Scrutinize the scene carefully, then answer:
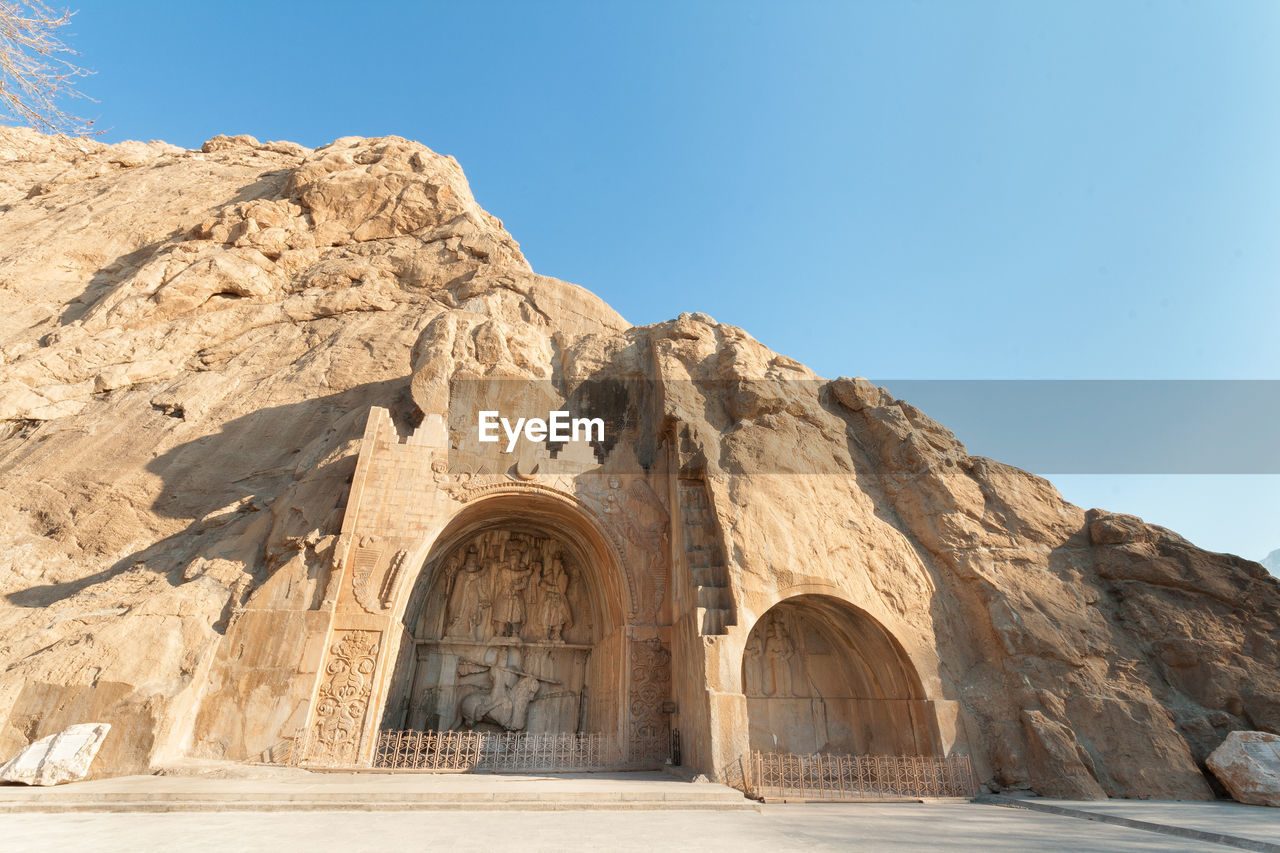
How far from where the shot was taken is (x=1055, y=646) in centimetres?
1211

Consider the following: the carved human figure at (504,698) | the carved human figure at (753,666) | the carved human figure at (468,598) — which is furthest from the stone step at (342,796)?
the carved human figure at (468,598)

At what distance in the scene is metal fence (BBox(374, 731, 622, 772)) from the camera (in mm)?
12828

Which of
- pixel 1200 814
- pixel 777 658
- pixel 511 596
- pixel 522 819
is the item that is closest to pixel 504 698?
pixel 511 596

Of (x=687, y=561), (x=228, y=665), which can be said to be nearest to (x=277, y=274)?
(x=228, y=665)

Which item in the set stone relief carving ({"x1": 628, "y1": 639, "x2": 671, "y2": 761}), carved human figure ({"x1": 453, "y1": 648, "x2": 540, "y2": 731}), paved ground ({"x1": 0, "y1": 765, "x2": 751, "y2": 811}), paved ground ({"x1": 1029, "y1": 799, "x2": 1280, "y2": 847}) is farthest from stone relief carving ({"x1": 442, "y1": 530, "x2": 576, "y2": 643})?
paved ground ({"x1": 1029, "y1": 799, "x2": 1280, "y2": 847})

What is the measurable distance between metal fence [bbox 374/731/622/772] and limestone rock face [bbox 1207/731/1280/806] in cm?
1098

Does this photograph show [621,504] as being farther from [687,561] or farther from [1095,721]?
[1095,721]

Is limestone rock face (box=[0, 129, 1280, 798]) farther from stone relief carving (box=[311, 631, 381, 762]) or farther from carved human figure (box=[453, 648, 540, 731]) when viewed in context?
carved human figure (box=[453, 648, 540, 731])

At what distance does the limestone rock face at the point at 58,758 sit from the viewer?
8742 mm

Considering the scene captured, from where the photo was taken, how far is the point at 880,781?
36.1 ft

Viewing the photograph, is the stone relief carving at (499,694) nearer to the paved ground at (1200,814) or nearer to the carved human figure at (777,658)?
the carved human figure at (777,658)

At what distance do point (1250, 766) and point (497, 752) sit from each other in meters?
14.0

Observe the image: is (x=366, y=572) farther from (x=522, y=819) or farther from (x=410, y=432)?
(x=522, y=819)

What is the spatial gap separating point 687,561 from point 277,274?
22.0 metres
